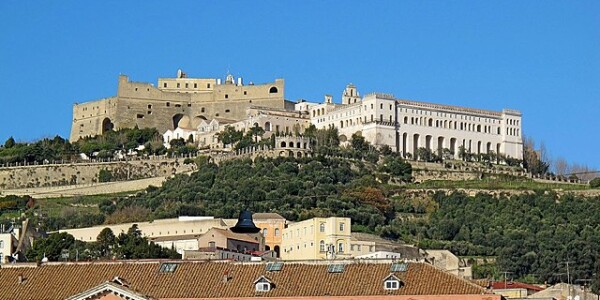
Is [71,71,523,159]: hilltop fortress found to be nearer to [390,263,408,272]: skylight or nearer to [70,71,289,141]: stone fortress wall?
[70,71,289,141]: stone fortress wall

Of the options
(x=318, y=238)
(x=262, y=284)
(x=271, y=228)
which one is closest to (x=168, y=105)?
(x=271, y=228)

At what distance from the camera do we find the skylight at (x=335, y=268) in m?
54.6

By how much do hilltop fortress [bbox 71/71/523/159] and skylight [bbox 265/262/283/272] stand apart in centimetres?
8813

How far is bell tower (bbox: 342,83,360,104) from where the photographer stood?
157625 mm

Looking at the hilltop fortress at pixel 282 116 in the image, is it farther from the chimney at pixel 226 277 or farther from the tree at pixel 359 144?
the chimney at pixel 226 277

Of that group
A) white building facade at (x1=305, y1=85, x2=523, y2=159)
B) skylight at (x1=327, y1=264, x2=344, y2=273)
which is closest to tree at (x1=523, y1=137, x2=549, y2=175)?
white building facade at (x1=305, y1=85, x2=523, y2=159)

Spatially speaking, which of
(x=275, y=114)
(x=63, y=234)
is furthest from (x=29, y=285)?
(x=275, y=114)

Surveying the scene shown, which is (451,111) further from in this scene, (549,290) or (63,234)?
(549,290)

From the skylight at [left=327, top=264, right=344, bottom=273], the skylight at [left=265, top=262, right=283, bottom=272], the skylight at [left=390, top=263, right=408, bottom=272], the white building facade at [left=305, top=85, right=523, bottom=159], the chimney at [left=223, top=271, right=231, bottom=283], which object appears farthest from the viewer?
the white building facade at [left=305, top=85, right=523, bottom=159]

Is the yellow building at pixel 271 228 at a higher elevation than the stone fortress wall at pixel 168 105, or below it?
below

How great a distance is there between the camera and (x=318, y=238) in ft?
335

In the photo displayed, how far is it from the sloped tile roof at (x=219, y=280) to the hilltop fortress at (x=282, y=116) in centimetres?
8820

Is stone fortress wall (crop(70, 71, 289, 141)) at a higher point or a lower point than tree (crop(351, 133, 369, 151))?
higher

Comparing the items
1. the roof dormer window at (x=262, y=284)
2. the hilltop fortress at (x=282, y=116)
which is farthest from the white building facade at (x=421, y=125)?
the roof dormer window at (x=262, y=284)
